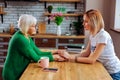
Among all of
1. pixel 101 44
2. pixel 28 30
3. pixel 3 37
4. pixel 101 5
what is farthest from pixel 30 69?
pixel 101 5

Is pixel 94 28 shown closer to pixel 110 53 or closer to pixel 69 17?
pixel 110 53

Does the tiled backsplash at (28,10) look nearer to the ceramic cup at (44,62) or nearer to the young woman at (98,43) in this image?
the young woman at (98,43)

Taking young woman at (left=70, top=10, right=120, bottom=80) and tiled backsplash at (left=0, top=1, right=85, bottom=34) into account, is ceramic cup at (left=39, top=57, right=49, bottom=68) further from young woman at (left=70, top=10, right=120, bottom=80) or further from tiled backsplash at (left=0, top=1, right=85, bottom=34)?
tiled backsplash at (left=0, top=1, right=85, bottom=34)

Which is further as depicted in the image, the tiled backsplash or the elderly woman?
the tiled backsplash

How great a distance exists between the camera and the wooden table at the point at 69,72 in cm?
186

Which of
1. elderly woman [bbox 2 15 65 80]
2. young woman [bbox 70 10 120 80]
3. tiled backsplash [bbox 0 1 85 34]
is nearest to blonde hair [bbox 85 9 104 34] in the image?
young woman [bbox 70 10 120 80]

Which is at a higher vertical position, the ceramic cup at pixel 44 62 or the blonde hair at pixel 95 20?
the blonde hair at pixel 95 20

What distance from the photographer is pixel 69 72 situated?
2.01 m

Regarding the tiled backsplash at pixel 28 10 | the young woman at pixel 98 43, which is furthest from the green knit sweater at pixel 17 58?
the tiled backsplash at pixel 28 10

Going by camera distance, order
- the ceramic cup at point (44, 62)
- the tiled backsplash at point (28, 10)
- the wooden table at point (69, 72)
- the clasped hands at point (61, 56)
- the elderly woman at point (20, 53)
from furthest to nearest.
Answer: the tiled backsplash at point (28, 10)
the clasped hands at point (61, 56)
the elderly woman at point (20, 53)
the ceramic cup at point (44, 62)
the wooden table at point (69, 72)

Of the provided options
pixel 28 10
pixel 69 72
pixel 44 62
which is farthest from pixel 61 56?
pixel 28 10

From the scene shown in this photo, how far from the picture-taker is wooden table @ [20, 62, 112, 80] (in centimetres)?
186

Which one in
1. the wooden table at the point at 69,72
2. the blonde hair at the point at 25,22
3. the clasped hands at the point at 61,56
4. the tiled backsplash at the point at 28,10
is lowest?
the wooden table at the point at 69,72

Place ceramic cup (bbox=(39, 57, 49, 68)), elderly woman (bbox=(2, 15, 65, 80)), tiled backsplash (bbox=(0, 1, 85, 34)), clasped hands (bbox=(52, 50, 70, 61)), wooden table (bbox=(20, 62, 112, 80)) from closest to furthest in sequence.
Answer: wooden table (bbox=(20, 62, 112, 80)), ceramic cup (bbox=(39, 57, 49, 68)), elderly woman (bbox=(2, 15, 65, 80)), clasped hands (bbox=(52, 50, 70, 61)), tiled backsplash (bbox=(0, 1, 85, 34))
